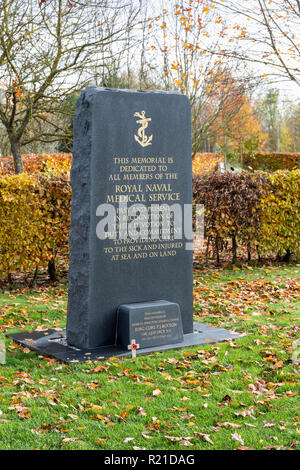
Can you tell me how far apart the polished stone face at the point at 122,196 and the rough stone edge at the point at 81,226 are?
1cm

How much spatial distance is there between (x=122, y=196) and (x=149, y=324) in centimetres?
150

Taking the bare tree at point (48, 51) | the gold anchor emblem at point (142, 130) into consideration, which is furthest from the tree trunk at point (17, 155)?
the gold anchor emblem at point (142, 130)

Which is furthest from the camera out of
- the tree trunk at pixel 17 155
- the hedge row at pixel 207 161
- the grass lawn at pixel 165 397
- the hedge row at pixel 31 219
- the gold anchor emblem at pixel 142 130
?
the hedge row at pixel 207 161

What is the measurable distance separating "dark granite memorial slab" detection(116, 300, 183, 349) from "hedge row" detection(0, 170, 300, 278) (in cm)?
418

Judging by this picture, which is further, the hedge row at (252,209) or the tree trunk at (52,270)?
the hedge row at (252,209)

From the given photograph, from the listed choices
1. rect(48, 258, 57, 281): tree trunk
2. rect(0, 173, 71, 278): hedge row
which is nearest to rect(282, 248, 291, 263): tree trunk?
rect(0, 173, 71, 278): hedge row

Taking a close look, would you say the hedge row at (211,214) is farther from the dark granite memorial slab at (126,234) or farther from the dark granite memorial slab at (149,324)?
the dark granite memorial slab at (149,324)

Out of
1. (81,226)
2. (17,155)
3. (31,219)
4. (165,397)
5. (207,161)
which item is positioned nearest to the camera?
(165,397)

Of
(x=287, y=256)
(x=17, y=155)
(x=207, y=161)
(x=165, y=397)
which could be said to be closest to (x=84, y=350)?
(x=165, y=397)

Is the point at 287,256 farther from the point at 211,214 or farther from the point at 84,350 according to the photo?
the point at 84,350

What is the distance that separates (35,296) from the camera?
9547mm

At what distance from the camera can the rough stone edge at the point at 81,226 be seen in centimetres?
623

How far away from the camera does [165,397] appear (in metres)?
4.81
